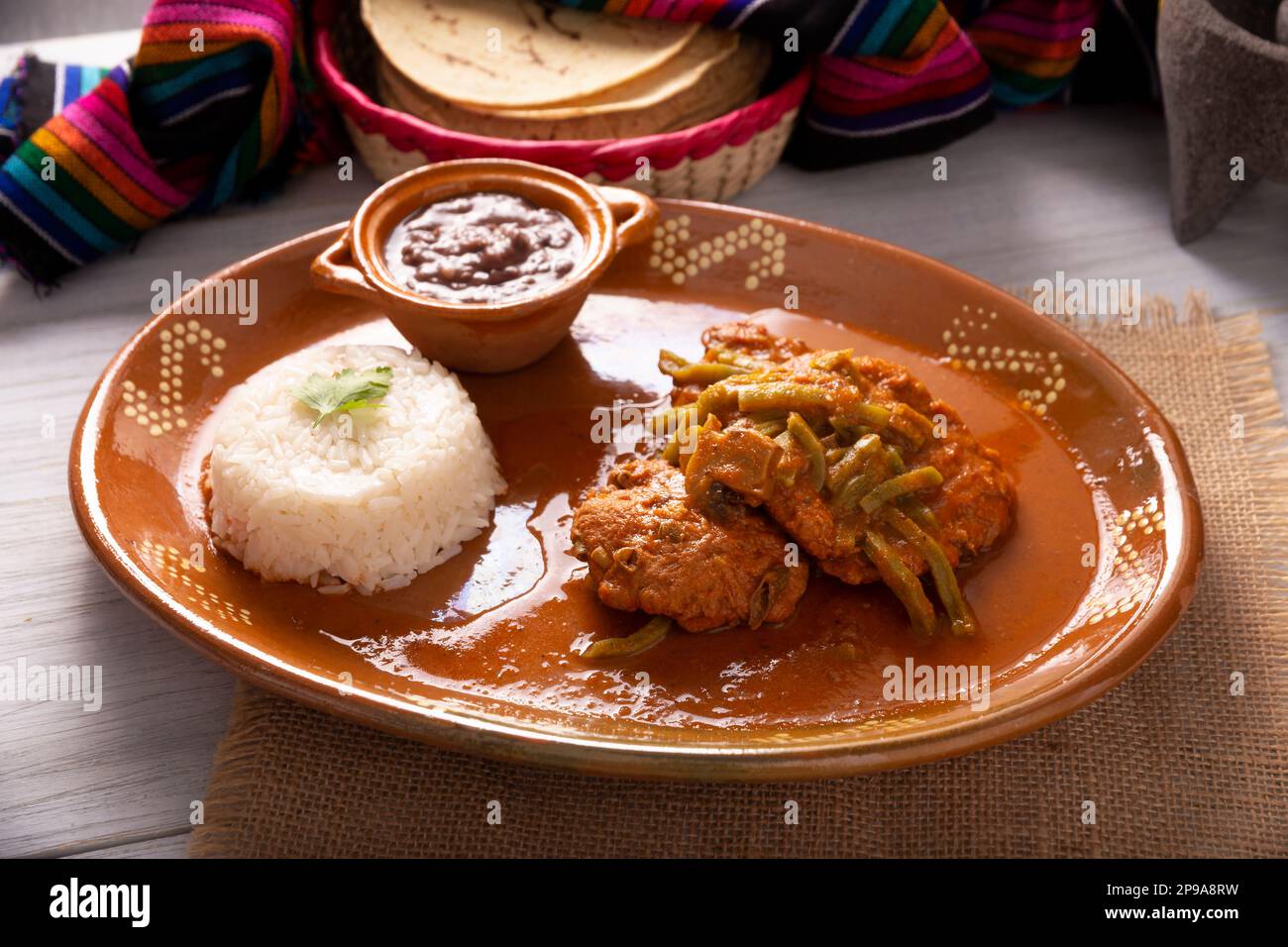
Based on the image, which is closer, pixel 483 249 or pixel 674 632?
pixel 674 632

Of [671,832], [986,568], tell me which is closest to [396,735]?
[671,832]

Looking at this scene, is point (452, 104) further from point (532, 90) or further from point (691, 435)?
point (691, 435)

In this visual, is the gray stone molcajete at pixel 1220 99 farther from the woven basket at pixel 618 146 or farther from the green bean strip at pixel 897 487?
the green bean strip at pixel 897 487

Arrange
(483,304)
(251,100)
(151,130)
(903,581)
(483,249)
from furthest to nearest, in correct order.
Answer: (251,100) < (151,130) < (483,249) < (483,304) < (903,581)

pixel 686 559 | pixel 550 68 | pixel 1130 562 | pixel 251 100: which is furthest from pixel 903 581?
pixel 251 100

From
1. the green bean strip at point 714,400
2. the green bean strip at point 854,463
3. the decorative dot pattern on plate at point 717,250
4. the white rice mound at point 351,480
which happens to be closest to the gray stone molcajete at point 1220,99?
the decorative dot pattern on plate at point 717,250

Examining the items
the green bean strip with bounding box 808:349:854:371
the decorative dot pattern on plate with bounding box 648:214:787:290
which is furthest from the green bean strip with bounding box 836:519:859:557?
the decorative dot pattern on plate with bounding box 648:214:787:290

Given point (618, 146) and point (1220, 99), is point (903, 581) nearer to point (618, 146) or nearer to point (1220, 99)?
point (618, 146)
